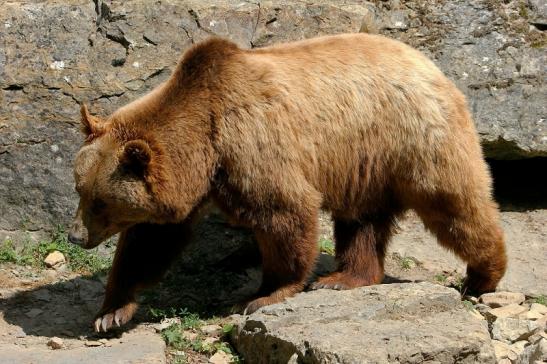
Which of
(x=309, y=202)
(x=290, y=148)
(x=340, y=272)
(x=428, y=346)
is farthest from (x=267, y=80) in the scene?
(x=428, y=346)

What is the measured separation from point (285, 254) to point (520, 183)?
373cm

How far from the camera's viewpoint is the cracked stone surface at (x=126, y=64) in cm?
777

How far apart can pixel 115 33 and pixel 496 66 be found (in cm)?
352

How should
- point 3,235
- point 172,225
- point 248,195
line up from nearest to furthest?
point 248,195 < point 172,225 < point 3,235

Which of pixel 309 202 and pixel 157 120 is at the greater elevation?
pixel 157 120

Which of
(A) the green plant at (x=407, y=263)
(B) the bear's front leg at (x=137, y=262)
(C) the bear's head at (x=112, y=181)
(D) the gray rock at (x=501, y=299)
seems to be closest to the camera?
(C) the bear's head at (x=112, y=181)

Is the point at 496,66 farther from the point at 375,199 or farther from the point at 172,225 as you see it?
the point at 172,225

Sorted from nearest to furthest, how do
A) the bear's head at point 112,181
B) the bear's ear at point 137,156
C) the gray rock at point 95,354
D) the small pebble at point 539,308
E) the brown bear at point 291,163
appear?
the gray rock at point 95,354, the bear's ear at point 137,156, the bear's head at point 112,181, the brown bear at point 291,163, the small pebble at point 539,308

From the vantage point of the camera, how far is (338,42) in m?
6.94

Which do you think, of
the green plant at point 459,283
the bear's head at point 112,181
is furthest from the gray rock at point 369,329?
the green plant at point 459,283

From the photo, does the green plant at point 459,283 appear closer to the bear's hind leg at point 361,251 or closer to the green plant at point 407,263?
the green plant at point 407,263

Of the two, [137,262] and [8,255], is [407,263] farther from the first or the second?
[8,255]

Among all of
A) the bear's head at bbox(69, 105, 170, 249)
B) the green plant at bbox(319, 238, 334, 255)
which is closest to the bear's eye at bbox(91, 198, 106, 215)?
the bear's head at bbox(69, 105, 170, 249)

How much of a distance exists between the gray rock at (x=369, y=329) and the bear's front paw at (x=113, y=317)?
0.87 metres
